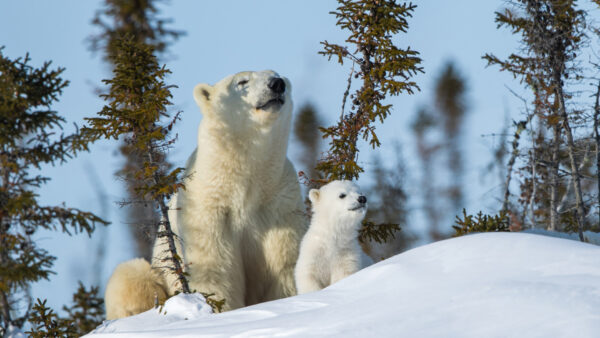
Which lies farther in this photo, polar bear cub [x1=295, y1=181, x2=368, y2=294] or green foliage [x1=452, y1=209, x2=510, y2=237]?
green foliage [x1=452, y1=209, x2=510, y2=237]

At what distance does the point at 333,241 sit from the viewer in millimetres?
6121

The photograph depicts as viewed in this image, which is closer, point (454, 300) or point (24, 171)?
point (454, 300)

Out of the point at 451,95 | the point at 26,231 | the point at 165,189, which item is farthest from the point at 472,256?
the point at 451,95

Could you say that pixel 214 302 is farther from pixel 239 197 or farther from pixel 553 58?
pixel 553 58

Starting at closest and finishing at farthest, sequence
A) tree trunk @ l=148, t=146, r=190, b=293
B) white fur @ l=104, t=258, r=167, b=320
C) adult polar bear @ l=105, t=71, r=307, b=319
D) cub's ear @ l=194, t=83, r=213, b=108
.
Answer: tree trunk @ l=148, t=146, r=190, b=293
adult polar bear @ l=105, t=71, r=307, b=319
cub's ear @ l=194, t=83, r=213, b=108
white fur @ l=104, t=258, r=167, b=320

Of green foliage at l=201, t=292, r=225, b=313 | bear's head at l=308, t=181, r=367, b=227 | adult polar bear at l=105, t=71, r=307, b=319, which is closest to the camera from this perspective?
bear's head at l=308, t=181, r=367, b=227

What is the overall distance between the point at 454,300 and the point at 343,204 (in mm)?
1719

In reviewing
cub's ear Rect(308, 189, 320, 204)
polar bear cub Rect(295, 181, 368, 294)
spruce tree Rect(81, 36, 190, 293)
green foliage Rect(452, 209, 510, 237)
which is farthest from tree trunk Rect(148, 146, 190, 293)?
green foliage Rect(452, 209, 510, 237)

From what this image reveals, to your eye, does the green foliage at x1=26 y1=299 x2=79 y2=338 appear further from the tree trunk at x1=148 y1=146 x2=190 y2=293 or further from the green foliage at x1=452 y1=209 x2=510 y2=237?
the green foliage at x1=452 y1=209 x2=510 y2=237

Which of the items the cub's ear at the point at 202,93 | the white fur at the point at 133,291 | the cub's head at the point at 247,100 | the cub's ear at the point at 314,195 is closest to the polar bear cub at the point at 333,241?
the cub's ear at the point at 314,195

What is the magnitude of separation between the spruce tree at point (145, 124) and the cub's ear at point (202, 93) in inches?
13.2

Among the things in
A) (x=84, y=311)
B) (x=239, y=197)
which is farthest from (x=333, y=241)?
(x=84, y=311)

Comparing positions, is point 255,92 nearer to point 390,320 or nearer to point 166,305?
point 166,305

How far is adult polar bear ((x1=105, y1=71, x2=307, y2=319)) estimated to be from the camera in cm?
696
